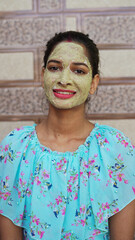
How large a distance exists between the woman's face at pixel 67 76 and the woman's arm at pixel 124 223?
1.91 feet

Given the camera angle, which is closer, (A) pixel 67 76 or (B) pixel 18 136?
(A) pixel 67 76

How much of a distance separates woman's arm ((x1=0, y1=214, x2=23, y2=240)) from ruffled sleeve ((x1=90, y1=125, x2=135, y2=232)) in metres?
0.42

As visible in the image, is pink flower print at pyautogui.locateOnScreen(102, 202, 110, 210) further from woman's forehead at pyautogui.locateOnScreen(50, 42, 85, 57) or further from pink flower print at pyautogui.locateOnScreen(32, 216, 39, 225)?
woman's forehead at pyautogui.locateOnScreen(50, 42, 85, 57)

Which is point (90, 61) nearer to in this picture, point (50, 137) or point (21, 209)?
point (50, 137)

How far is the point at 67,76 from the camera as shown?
4.33 ft

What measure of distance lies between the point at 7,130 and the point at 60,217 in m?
1.24

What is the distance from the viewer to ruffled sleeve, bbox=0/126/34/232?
4.31 feet

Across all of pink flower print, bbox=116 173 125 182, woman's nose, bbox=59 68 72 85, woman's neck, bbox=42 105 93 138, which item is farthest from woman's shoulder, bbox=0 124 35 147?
pink flower print, bbox=116 173 125 182

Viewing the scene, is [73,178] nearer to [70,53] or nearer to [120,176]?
[120,176]

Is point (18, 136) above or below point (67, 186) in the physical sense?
above

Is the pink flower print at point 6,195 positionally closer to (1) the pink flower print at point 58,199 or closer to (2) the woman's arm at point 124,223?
(1) the pink flower print at point 58,199

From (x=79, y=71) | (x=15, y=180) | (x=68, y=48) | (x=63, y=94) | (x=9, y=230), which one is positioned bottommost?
(x=9, y=230)

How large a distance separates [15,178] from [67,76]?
58cm

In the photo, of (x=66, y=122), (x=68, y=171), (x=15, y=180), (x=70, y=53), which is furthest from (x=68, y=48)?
(x=15, y=180)
